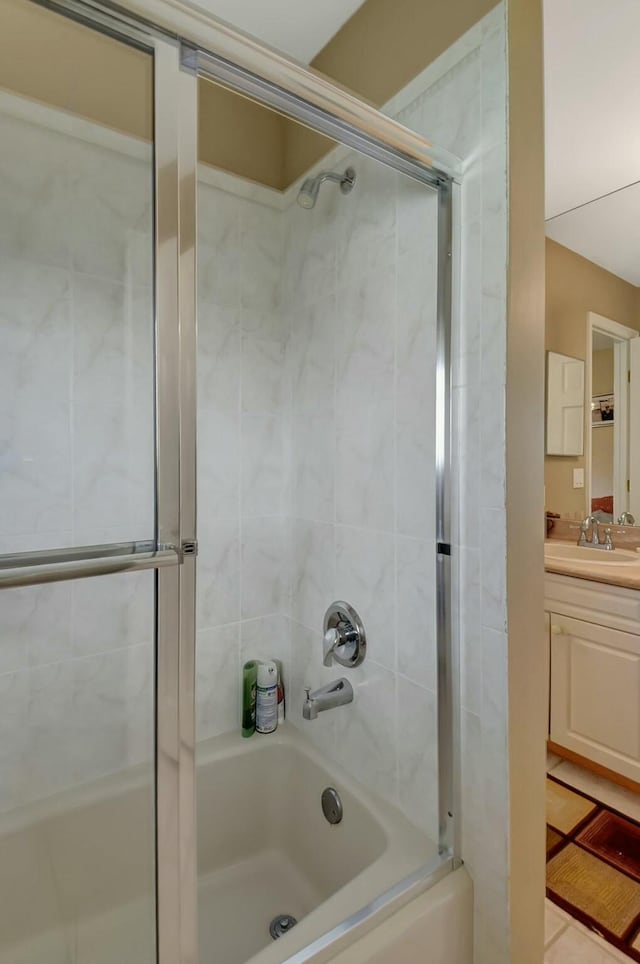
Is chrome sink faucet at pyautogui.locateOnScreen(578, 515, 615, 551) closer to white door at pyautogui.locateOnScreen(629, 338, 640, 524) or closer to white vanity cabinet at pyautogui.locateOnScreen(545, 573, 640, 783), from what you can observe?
white door at pyautogui.locateOnScreen(629, 338, 640, 524)

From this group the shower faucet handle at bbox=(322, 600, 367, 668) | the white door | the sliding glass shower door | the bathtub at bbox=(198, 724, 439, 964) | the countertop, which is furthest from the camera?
the white door

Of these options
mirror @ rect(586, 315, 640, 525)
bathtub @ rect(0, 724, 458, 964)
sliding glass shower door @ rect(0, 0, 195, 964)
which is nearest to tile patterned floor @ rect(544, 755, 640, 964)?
bathtub @ rect(0, 724, 458, 964)

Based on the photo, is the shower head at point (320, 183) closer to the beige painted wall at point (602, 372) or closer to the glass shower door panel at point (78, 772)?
the glass shower door panel at point (78, 772)

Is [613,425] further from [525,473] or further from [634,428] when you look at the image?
[525,473]

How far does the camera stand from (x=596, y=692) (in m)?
1.85

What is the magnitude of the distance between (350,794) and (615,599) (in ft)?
3.93

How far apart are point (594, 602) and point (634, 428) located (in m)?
0.75

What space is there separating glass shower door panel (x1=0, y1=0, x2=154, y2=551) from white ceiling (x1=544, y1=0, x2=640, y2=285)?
44.7 inches

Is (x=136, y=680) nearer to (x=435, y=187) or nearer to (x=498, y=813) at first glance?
(x=498, y=813)

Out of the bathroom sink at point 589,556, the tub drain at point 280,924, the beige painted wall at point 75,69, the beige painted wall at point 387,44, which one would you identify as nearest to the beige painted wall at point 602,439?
the bathroom sink at point 589,556

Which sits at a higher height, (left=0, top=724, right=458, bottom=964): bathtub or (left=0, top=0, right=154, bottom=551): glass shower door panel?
(left=0, top=0, right=154, bottom=551): glass shower door panel

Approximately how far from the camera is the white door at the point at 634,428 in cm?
200

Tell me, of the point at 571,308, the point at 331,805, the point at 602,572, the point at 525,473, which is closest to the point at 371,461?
the point at 525,473

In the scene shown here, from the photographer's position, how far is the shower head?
1.31m
